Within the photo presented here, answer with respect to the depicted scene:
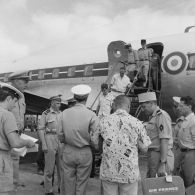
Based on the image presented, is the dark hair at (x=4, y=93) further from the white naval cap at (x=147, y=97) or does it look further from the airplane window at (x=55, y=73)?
the airplane window at (x=55, y=73)

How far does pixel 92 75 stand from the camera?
1188 centimetres

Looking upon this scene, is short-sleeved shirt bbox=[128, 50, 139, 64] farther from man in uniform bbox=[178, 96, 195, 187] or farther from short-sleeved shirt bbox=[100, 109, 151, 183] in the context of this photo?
short-sleeved shirt bbox=[100, 109, 151, 183]

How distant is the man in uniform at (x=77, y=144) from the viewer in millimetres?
4332

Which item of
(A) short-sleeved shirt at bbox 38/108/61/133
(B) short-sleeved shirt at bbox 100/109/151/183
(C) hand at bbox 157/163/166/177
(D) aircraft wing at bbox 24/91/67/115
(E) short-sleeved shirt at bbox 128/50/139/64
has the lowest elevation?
(C) hand at bbox 157/163/166/177

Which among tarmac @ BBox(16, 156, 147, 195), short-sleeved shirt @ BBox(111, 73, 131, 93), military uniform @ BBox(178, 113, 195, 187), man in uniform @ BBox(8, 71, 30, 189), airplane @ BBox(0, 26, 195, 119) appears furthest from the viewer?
airplane @ BBox(0, 26, 195, 119)

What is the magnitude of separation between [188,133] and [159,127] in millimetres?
763

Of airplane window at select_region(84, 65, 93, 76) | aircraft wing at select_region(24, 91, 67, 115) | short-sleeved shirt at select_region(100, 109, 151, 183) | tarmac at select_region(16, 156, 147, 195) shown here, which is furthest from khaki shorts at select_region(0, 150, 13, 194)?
aircraft wing at select_region(24, 91, 67, 115)

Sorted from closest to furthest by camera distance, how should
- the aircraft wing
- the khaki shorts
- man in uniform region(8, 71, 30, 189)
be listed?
the khaki shorts
man in uniform region(8, 71, 30, 189)
the aircraft wing

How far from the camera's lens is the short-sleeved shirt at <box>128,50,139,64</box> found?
9.41 meters

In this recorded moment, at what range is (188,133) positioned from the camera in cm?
504

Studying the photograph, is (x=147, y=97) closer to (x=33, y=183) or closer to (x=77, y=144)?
(x=77, y=144)

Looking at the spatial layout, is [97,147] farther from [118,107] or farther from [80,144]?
[118,107]

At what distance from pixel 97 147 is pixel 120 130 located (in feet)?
1.81

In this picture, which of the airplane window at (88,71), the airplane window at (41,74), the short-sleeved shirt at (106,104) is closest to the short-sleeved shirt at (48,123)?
the short-sleeved shirt at (106,104)
